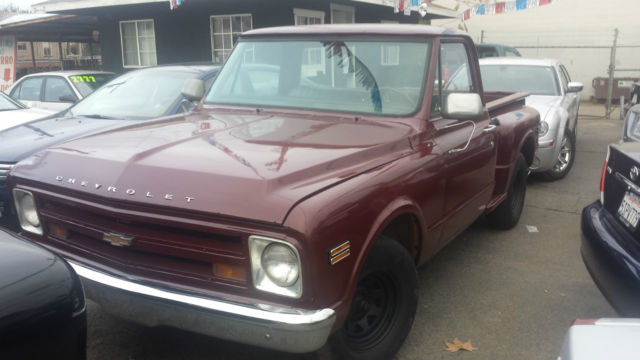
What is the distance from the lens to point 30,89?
9578mm

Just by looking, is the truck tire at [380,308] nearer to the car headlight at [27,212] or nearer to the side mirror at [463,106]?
the side mirror at [463,106]

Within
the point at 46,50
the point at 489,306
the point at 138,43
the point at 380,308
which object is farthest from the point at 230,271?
the point at 46,50

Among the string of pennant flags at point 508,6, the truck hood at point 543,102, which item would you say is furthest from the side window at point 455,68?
the string of pennant flags at point 508,6

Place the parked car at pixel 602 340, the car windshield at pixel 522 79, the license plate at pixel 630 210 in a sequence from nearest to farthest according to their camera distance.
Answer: the parked car at pixel 602 340 → the license plate at pixel 630 210 → the car windshield at pixel 522 79

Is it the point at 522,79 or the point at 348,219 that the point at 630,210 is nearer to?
the point at 348,219

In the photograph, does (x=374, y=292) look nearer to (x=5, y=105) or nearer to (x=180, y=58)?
(x=5, y=105)

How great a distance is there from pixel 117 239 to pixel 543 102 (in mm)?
6719

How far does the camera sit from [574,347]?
1.89 metres

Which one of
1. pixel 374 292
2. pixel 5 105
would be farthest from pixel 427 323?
pixel 5 105

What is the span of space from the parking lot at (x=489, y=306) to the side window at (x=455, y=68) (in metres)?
1.51

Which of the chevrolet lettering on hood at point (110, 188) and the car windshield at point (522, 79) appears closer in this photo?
the chevrolet lettering on hood at point (110, 188)

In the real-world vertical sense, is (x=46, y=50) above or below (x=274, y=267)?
above

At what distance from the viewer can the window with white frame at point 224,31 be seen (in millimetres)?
14492

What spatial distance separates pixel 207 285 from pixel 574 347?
157cm
